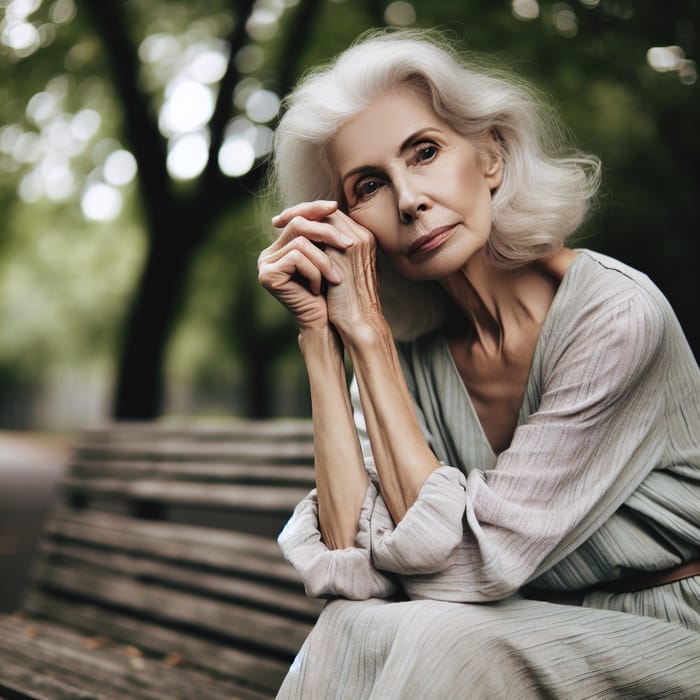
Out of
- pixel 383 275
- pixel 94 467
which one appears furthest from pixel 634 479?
pixel 94 467

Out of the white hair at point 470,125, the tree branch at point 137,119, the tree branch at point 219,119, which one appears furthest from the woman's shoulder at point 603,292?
the tree branch at point 137,119

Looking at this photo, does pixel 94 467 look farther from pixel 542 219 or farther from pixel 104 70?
pixel 104 70

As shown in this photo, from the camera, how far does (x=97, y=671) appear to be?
301cm

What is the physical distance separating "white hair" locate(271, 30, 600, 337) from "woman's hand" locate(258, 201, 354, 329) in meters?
0.15

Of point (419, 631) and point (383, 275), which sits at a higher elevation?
point (383, 275)

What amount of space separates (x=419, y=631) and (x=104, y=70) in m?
9.44

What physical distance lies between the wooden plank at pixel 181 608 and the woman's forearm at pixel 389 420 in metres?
1.40

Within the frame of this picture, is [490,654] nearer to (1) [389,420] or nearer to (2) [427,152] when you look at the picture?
(1) [389,420]

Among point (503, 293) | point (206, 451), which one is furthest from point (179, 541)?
point (503, 293)

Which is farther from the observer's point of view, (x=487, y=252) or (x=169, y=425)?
(x=169, y=425)

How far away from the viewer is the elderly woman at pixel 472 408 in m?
1.76

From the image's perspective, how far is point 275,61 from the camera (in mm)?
9484

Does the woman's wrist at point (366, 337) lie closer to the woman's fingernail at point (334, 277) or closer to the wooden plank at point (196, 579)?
the woman's fingernail at point (334, 277)

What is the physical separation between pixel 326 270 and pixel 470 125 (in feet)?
1.71
